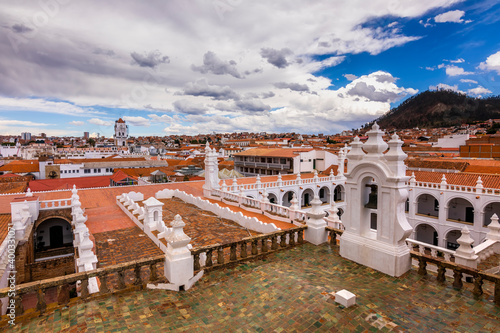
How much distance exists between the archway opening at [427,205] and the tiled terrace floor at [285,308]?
86.4 ft

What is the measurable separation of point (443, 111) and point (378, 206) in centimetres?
14964

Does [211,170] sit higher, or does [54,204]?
[211,170]

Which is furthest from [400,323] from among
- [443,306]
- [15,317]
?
[15,317]

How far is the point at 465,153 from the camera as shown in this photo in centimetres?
4584

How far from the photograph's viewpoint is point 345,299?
5137mm

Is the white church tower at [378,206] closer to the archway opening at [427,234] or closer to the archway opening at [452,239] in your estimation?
the archway opening at [452,239]

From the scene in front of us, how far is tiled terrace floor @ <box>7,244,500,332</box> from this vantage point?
4.73m

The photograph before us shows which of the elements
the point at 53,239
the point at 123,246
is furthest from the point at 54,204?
the point at 123,246

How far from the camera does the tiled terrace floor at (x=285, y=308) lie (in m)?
4.73

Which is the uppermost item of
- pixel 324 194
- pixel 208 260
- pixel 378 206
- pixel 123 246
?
pixel 378 206

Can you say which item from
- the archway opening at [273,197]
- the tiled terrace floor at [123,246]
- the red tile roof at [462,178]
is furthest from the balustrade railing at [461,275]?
the red tile roof at [462,178]

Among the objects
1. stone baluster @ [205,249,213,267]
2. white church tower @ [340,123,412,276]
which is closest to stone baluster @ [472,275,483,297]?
white church tower @ [340,123,412,276]

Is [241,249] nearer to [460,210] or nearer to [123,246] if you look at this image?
[123,246]

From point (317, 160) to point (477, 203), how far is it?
22011 millimetres
